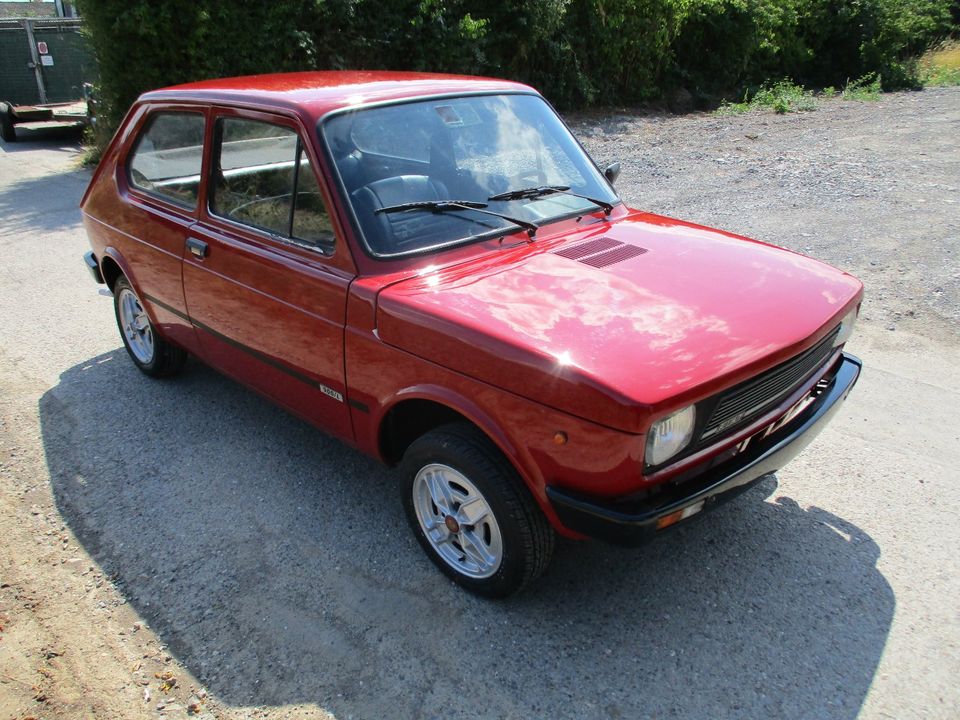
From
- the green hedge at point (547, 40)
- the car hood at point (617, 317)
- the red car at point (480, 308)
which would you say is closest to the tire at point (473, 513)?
the red car at point (480, 308)

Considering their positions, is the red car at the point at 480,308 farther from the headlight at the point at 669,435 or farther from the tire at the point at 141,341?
the tire at the point at 141,341

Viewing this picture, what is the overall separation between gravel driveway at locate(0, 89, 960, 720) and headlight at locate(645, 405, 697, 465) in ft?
2.64

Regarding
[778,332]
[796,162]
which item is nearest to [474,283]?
[778,332]

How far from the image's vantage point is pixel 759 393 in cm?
278

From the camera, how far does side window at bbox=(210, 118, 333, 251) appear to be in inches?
132

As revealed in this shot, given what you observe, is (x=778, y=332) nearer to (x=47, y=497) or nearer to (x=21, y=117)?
(x=47, y=497)

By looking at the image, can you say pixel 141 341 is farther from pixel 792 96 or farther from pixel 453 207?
pixel 792 96

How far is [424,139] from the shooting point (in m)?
3.56

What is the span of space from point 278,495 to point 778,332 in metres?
2.44

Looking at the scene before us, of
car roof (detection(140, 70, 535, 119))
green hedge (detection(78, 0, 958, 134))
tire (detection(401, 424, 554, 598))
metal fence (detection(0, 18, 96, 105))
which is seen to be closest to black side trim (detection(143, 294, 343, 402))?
tire (detection(401, 424, 554, 598))

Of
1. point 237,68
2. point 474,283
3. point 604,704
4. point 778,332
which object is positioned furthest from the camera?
point 237,68

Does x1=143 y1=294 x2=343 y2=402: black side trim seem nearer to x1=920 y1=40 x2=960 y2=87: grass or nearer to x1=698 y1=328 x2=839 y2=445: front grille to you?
x1=698 y1=328 x2=839 y2=445: front grille

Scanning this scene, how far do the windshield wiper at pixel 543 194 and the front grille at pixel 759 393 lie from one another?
1276 mm

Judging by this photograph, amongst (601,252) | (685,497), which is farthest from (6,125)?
(685,497)
